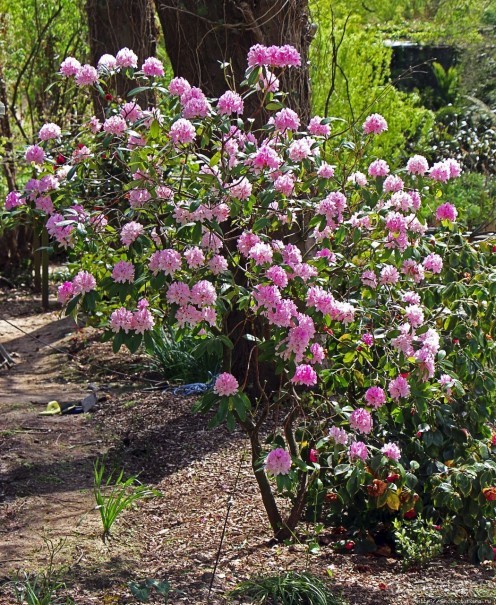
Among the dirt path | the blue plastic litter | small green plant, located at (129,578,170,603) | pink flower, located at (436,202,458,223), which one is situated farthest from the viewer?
the blue plastic litter

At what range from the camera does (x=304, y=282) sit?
11.3ft

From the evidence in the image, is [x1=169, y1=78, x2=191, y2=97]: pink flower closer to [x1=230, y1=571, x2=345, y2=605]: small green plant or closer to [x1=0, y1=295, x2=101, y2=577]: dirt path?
[x1=230, y1=571, x2=345, y2=605]: small green plant

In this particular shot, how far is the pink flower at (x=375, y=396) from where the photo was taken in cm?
361

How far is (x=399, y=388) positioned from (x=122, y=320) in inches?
40.9

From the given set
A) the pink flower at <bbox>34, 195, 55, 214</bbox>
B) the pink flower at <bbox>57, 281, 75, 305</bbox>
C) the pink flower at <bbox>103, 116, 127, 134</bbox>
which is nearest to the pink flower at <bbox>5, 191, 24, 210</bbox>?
the pink flower at <bbox>34, 195, 55, 214</bbox>

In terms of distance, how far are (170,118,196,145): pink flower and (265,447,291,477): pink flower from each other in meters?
1.13

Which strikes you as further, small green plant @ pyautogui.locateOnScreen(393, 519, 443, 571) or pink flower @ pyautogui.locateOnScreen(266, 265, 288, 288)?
small green plant @ pyautogui.locateOnScreen(393, 519, 443, 571)

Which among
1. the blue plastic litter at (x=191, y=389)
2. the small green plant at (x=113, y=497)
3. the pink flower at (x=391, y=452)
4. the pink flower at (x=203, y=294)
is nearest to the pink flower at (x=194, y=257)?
the pink flower at (x=203, y=294)

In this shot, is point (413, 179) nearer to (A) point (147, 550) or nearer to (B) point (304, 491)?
(B) point (304, 491)

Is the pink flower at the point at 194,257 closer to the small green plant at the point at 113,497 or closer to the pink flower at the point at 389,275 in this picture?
the pink flower at the point at 389,275

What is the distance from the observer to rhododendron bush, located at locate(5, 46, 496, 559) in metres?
3.33

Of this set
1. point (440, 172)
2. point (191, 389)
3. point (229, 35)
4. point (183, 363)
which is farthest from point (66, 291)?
point (183, 363)

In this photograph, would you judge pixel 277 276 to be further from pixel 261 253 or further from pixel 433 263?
pixel 433 263

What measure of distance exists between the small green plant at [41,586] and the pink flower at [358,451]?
114 cm
